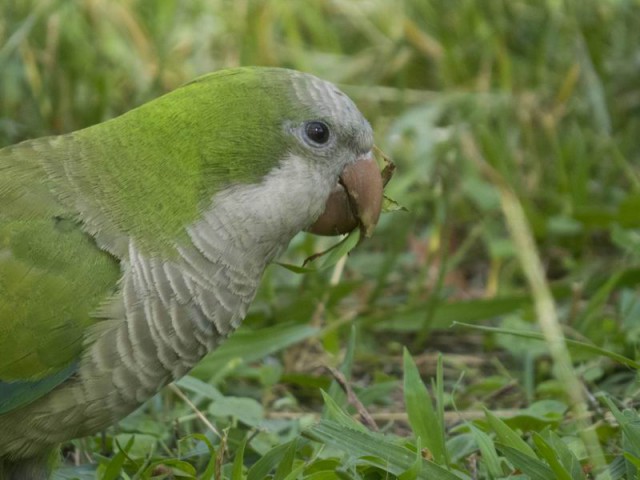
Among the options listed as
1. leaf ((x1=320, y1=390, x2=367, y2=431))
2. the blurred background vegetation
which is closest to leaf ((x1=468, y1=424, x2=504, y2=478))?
the blurred background vegetation

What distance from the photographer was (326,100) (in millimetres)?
2551

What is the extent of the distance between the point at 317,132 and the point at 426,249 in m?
1.74

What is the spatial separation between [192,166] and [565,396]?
133cm

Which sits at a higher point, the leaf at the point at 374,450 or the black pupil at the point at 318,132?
the black pupil at the point at 318,132

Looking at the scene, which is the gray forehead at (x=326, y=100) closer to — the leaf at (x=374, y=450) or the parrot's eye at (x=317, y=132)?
the parrot's eye at (x=317, y=132)

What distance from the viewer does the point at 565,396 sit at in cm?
305

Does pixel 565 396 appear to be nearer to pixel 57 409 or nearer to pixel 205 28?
pixel 57 409

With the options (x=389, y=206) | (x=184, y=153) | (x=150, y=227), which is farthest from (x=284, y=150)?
(x=389, y=206)

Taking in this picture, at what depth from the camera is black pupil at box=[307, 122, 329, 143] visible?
8.27ft

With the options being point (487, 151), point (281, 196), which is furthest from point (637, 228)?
point (281, 196)

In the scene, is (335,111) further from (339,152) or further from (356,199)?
(356,199)

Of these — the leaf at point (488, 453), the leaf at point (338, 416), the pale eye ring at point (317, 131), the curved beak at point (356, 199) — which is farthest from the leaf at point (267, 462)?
the pale eye ring at point (317, 131)

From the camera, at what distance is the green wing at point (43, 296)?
2.25m

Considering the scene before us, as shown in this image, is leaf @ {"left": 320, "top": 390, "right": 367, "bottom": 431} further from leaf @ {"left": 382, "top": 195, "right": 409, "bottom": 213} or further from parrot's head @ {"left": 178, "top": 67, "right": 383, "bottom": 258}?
leaf @ {"left": 382, "top": 195, "right": 409, "bottom": 213}
